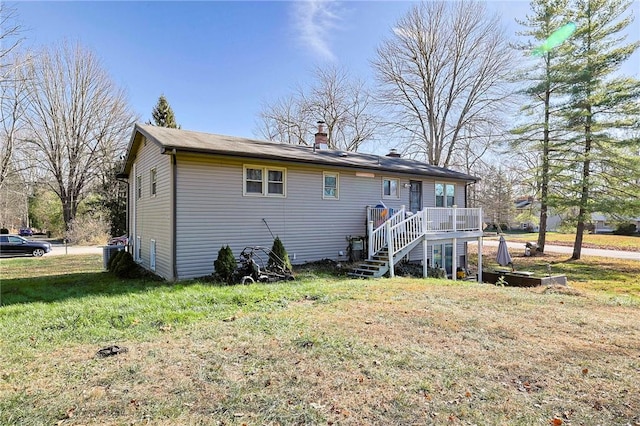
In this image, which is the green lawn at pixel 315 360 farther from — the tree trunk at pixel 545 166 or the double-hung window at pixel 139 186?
the tree trunk at pixel 545 166

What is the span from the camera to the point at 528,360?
161 inches

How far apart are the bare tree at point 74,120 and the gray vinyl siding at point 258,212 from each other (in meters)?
24.2

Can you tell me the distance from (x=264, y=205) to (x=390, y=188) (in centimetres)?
541

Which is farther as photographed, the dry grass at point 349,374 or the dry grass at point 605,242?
the dry grass at point 605,242

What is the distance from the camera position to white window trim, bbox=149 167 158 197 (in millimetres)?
10695

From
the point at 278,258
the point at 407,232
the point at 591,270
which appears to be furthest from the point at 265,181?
the point at 591,270

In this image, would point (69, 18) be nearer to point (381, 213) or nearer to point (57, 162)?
point (381, 213)

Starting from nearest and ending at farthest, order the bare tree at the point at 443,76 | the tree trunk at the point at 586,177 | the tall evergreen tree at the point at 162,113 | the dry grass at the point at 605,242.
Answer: the tree trunk at the point at 586,177, the dry grass at the point at 605,242, the bare tree at the point at 443,76, the tall evergreen tree at the point at 162,113

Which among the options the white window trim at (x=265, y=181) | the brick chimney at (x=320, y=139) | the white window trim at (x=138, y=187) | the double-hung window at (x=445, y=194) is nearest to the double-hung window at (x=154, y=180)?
the white window trim at (x=138, y=187)

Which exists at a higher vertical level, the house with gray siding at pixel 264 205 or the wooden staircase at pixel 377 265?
the house with gray siding at pixel 264 205

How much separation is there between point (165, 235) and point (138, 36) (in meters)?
8.19

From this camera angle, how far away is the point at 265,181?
10.4m

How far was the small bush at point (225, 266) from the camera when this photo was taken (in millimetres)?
8586

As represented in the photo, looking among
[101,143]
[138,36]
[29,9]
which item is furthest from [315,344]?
[101,143]
